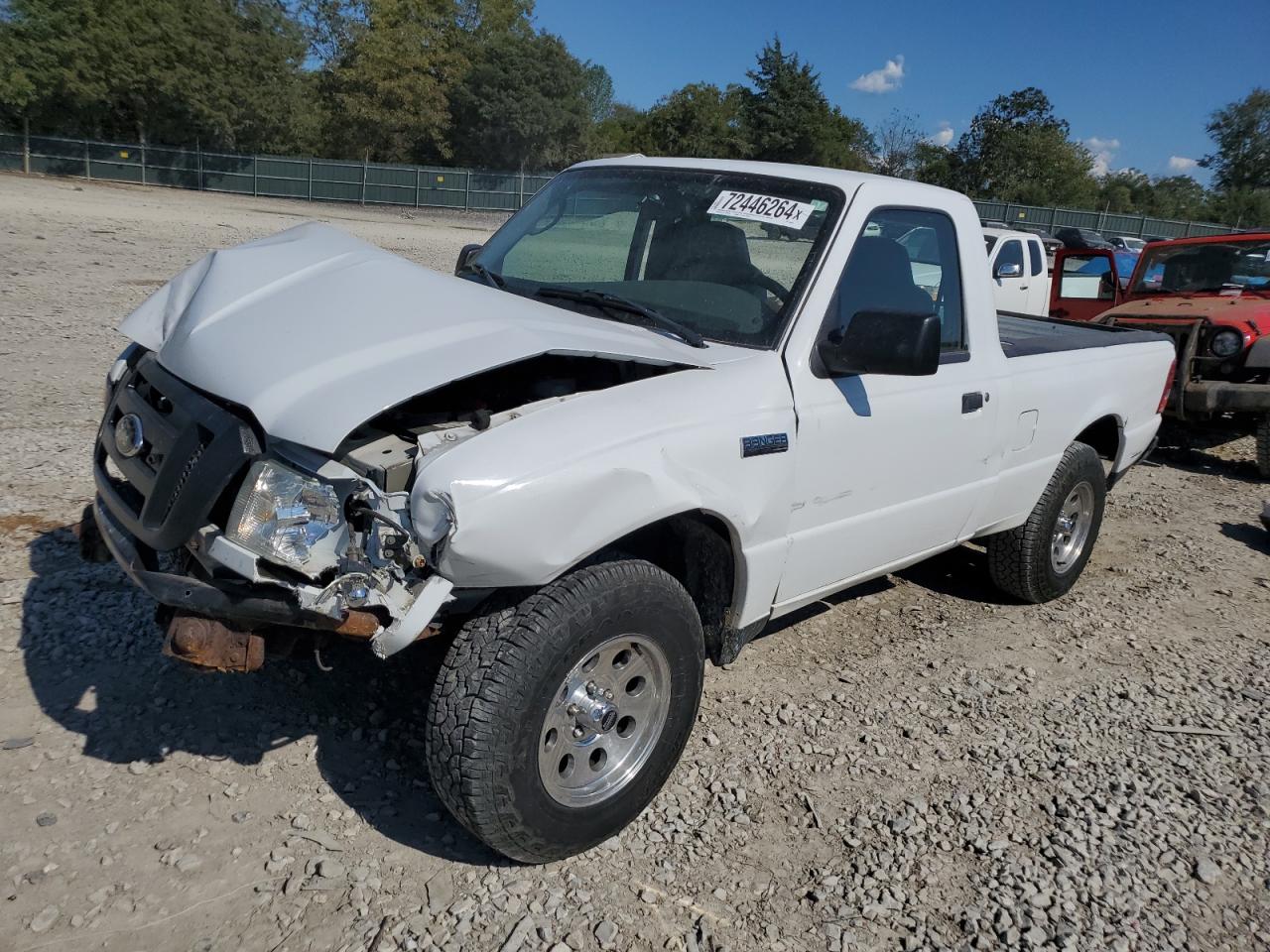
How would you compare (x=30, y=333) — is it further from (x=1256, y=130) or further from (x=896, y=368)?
(x=1256, y=130)

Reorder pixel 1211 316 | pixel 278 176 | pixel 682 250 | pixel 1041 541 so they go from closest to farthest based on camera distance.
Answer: pixel 682 250, pixel 1041 541, pixel 1211 316, pixel 278 176

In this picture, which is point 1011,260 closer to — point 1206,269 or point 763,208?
point 1206,269

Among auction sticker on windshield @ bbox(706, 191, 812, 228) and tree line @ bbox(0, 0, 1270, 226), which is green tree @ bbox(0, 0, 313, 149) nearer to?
tree line @ bbox(0, 0, 1270, 226)

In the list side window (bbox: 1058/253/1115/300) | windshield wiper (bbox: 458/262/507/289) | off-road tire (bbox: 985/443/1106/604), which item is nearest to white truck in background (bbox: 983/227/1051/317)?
side window (bbox: 1058/253/1115/300)

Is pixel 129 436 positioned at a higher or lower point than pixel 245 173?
lower

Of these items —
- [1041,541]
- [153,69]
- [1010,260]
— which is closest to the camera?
[1041,541]

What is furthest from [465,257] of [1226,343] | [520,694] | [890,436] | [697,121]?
[697,121]

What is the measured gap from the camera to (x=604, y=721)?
2936 mm

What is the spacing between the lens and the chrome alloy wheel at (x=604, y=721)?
112 inches

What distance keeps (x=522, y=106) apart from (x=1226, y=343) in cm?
4655

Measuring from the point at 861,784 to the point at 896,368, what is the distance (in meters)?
1.44

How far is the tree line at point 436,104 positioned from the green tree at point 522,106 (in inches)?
3.9

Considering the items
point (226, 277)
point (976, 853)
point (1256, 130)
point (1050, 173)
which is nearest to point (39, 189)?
point (226, 277)

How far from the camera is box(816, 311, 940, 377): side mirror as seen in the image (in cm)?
307
